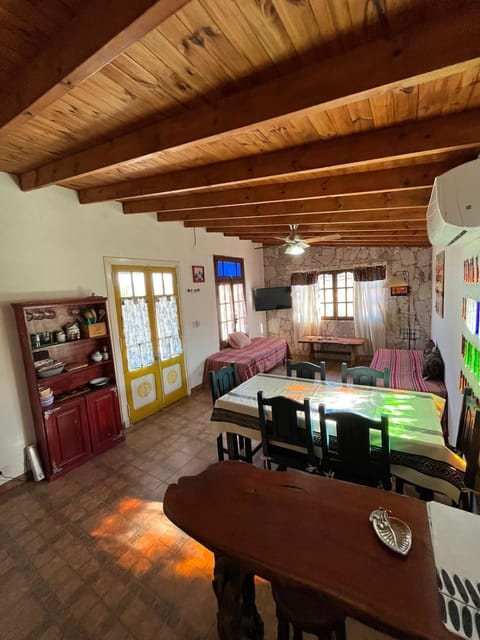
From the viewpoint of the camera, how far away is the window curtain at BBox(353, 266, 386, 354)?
620cm

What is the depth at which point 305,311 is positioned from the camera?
704 centimetres

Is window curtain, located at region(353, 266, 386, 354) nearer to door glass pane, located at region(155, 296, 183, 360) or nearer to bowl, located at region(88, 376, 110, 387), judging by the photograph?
door glass pane, located at region(155, 296, 183, 360)

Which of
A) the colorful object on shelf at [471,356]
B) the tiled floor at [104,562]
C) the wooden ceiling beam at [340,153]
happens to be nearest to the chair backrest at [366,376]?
the colorful object on shelf at [471,356]

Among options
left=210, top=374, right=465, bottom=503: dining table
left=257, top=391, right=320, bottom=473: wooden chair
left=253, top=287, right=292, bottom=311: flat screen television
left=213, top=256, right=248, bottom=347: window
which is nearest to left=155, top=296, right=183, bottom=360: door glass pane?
left=213, top=256, right=248, bottom=347: window

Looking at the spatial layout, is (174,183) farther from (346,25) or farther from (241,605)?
(241,605)

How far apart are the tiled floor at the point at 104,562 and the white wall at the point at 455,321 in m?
2.34

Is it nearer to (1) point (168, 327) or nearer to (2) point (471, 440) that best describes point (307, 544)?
(2) point (471, 440)

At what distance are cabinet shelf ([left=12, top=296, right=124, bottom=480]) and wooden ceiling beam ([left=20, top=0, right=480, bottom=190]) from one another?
80.6 inches

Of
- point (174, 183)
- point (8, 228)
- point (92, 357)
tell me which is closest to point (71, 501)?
point (92, 357)

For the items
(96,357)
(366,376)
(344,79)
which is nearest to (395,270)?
(366,376)

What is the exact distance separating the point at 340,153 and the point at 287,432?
2.01 meters

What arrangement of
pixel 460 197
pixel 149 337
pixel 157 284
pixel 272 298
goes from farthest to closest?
pixel 272 298 < pixel 157 284 < pixel 149 337 < pixel 460 197

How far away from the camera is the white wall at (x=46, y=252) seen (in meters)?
2.78

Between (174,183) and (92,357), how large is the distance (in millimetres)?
2147
